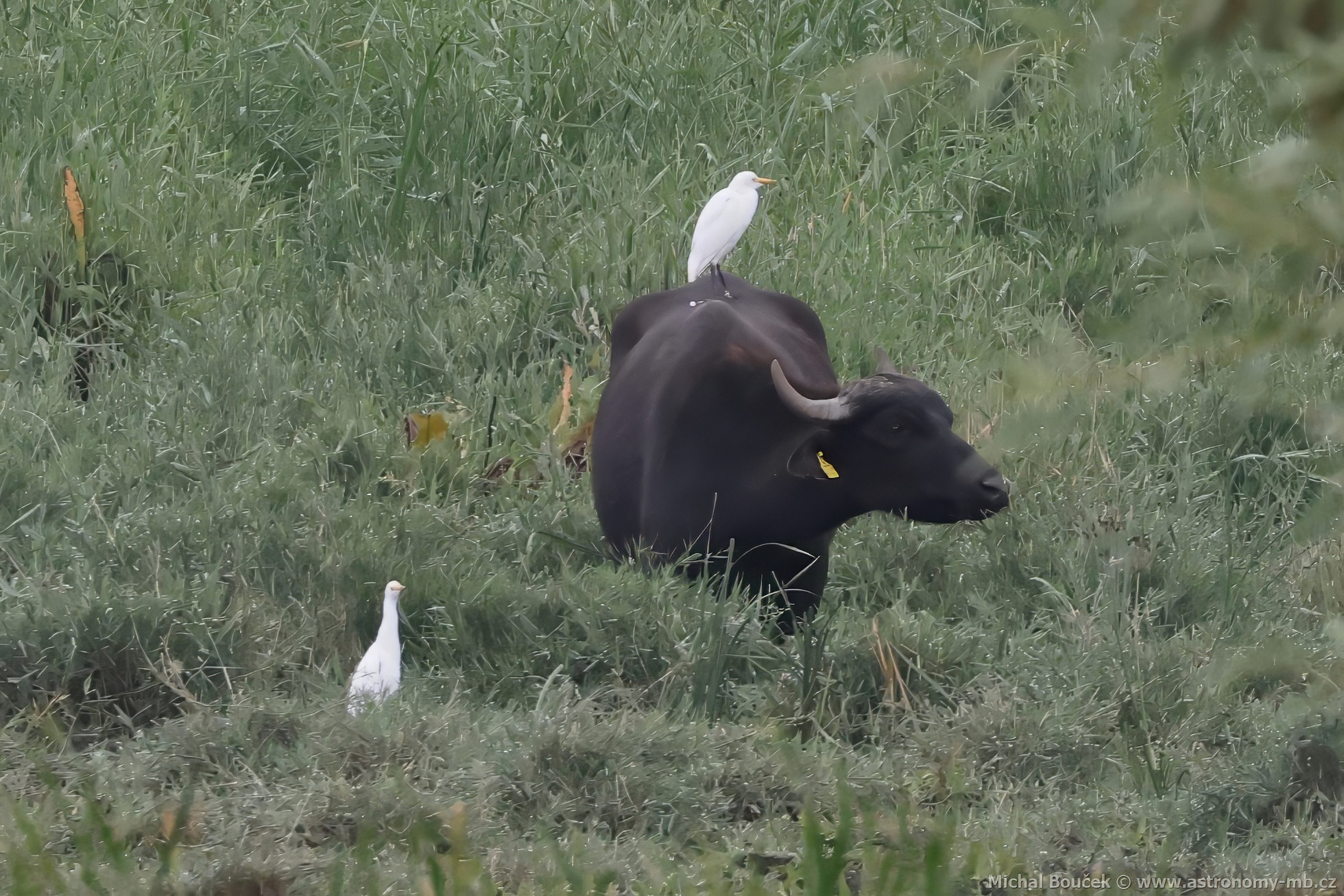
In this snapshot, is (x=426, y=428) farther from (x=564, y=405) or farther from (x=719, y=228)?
(x=719, y=228)

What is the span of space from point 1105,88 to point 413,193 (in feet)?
10.9

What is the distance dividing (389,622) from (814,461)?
1217mm

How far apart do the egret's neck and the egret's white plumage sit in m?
1.95

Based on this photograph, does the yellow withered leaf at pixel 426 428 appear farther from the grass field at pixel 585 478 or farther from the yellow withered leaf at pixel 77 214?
the yellow withered leaf at pixel 77 214

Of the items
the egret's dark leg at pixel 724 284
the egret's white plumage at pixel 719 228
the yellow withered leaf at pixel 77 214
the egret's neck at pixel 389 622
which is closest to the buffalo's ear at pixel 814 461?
the egret's dark leg at pixel 724 284

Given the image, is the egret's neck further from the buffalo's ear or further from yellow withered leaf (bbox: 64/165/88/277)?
yellow withered leaf (bbox: 64/165/88/277)

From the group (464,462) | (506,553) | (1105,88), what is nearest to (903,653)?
(506,553)

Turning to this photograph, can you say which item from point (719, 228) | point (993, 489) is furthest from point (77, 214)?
point (993, 489)

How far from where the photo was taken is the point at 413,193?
7.65 meters

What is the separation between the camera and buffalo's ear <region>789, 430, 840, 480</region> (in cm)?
473

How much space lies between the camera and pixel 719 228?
5969 millimetres

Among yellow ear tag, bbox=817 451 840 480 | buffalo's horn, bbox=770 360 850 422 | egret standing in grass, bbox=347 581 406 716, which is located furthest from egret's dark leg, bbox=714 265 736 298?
egret standing in grass, bbox=347 581 406 716

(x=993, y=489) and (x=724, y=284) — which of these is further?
(x=724, y=284)

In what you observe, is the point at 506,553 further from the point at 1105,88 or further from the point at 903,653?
the point at 1105,88
